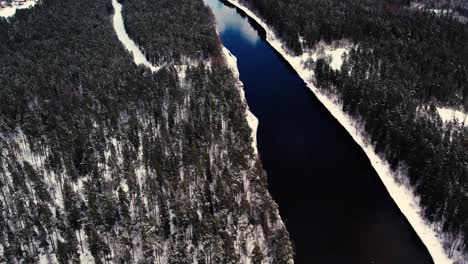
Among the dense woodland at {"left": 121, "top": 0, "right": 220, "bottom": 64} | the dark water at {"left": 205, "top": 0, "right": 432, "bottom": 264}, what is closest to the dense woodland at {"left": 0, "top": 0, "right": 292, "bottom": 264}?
the dense woodland at {"left": 121, "top": 0, "right": 220, "bottom": 64}

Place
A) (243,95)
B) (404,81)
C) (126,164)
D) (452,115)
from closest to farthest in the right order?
1. (126,164)
2. (452,115)
3. (404,81)
4. (243,95)

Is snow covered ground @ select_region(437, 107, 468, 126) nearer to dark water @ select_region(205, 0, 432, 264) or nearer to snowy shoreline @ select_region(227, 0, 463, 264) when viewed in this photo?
snowy shoreline @ select_region(227, 0, 463, 264)

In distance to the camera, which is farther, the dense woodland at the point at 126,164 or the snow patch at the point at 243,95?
the snow patch at the point at 243,95

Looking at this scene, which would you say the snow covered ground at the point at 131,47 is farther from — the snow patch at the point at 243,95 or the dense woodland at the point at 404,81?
the dense woodland at the point at 404,81

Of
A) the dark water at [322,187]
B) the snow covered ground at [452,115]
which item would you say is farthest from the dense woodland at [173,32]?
the snow covered ground at [452,115]

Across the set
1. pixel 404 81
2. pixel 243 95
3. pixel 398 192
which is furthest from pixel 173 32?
pixel 398 192

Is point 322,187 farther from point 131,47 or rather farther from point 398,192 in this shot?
point 131,47

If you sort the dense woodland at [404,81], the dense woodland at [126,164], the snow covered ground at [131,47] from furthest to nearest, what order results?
the snow covered ground at [131,47], the dense woodland at [404,81], the dense woodland at [126,164]
